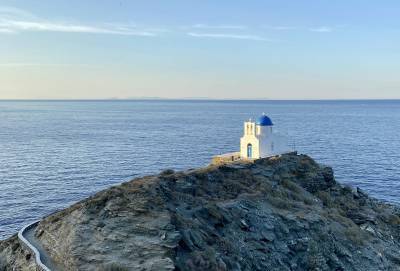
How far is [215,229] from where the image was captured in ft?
118

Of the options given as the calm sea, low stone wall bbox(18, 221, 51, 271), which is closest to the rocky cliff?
low stone wall bbox(18, 221, 51, 271)

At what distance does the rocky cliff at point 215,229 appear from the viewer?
30.4 meters

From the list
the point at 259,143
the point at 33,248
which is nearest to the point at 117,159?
the point at 259,143

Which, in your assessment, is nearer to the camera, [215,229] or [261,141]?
[215,229]

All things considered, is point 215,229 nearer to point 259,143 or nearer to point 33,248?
point 33,248

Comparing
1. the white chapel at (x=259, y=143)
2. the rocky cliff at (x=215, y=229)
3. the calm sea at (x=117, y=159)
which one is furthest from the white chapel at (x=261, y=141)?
the calm sea at (x=117, y=159)

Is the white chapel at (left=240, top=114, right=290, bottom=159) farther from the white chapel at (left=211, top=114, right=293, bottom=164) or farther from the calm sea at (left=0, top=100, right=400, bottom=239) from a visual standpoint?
the calm sea at (left=0, top=100, right=400, bottom=239)

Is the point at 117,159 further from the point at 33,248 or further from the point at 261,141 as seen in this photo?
the point at 33,248

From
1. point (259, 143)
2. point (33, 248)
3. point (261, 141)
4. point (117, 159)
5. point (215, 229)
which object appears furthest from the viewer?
point (117, 159)

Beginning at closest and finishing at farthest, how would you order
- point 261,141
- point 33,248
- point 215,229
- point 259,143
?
point 33,248, point 215,229, point 259,143, point 261,141

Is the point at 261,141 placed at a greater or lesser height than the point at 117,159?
greater

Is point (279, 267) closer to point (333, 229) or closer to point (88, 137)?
point (333, 229)

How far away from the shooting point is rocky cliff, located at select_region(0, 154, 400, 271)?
30422mm

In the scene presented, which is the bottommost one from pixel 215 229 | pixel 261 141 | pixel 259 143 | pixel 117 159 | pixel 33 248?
pixel 117 159
